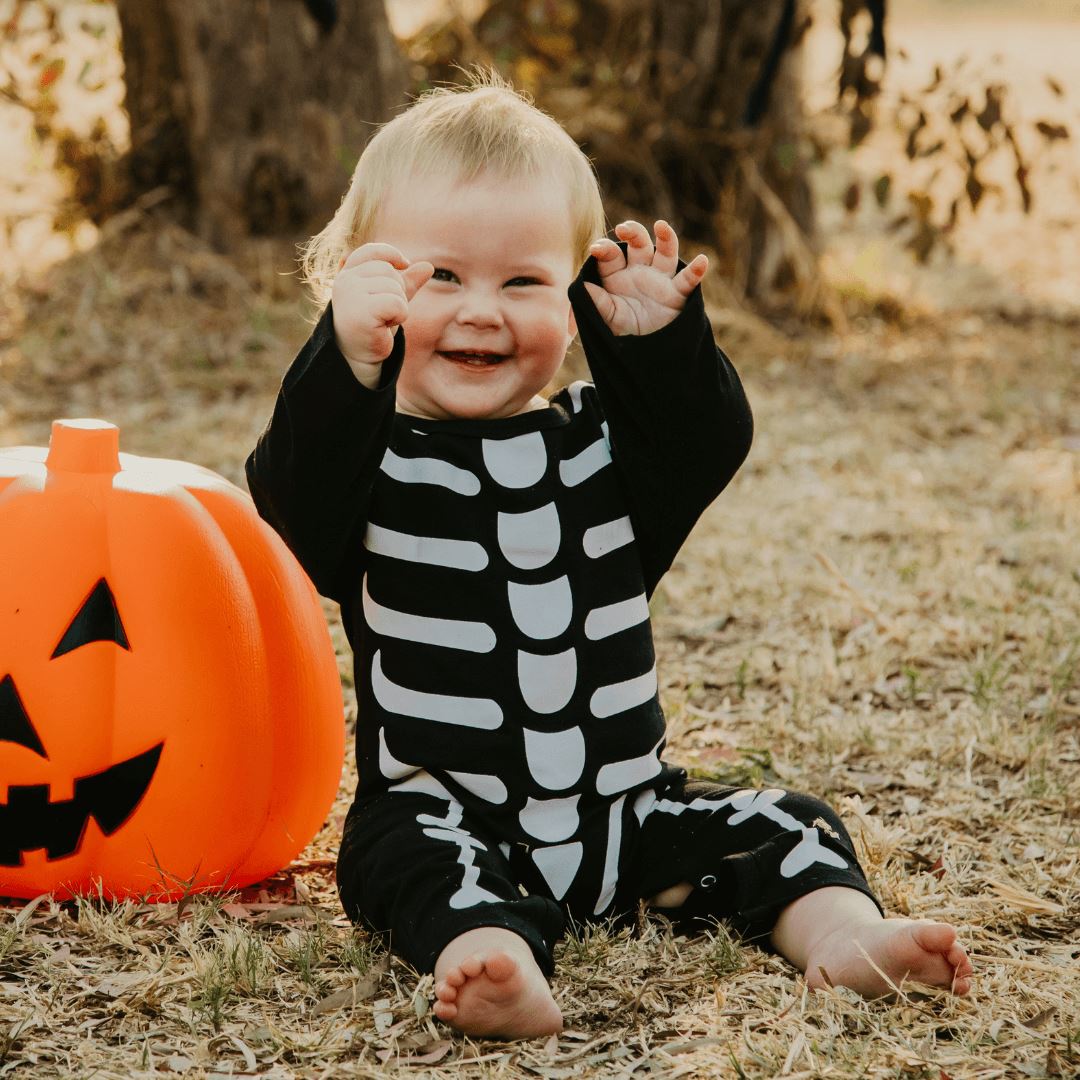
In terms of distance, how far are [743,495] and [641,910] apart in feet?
8.02

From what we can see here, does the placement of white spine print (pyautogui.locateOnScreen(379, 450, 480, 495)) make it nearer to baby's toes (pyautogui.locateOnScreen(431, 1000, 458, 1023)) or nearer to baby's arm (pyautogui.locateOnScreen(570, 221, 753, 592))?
Answer: baby's arm (pyautogui.locateOnScreen(570, 221, 753, 592))

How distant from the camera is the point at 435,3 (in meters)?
6.59

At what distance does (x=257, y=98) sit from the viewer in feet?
18.9

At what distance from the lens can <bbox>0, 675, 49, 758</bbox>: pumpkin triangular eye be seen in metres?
2.16

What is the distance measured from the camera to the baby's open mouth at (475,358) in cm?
Result: 224

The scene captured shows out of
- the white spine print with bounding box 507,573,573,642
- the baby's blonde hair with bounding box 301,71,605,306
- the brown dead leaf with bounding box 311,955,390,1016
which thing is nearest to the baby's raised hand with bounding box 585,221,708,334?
the baby's blonde hair with bounding box 301,71,605,306

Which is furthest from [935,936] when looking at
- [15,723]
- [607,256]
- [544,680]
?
[15,723]

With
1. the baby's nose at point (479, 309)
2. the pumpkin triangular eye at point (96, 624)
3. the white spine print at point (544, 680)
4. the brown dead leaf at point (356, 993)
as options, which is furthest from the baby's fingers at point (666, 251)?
the brown dead leaf at point (356, 993)

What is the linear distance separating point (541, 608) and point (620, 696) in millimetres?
184

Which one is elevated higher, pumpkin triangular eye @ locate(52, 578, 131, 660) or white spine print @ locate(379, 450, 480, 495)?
white spine print @ locate(379, 450, 480, 495)

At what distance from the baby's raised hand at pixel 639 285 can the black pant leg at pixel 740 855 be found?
724mm

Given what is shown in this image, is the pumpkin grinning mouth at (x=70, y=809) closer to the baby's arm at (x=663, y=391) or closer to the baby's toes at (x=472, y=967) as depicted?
the baby's toes at (x=472, y=967)

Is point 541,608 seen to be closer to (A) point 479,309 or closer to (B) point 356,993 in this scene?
(A) point 479,309

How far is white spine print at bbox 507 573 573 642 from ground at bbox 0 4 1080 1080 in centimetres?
44
